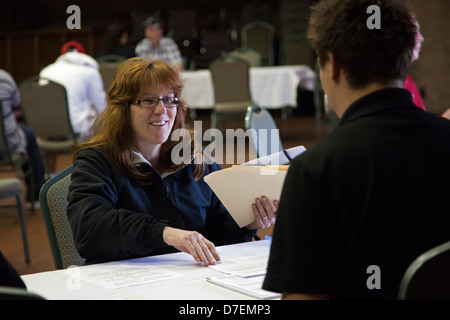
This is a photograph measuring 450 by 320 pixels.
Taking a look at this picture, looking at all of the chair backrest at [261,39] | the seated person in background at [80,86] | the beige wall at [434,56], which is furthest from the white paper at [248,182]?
the chair backrest at [261,39]

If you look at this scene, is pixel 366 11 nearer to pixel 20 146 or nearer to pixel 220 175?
pixel 220 175

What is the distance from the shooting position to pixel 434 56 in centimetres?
923

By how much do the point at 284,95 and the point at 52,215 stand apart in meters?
6.19

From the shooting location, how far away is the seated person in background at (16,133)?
4.93m

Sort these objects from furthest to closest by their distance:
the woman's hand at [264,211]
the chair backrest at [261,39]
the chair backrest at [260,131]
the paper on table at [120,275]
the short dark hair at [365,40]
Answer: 1. the chair backrest at [261,39]
2. the chair backrest at [260,131]
3. the woman's hand at [264,211]
4. the paper on table at [120,275]
5. the short dark hair at [365,40]

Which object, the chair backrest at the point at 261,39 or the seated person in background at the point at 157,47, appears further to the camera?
the chair backrest at the point at 261,39

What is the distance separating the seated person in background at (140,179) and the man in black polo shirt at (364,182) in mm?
791

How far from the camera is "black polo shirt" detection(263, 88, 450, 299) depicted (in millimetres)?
1062

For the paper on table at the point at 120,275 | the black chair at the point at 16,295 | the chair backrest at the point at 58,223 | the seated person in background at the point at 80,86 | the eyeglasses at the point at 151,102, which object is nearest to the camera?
the black chair at the point at 16,295

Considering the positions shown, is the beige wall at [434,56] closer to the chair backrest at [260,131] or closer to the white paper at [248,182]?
the chair backrest at [260,131]

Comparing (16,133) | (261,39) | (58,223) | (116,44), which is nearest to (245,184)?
(58,223)

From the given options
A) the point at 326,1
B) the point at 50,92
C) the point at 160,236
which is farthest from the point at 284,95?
the point at 326,1

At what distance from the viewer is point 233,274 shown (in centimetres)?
166

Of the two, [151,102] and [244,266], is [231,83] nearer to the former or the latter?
[151,102]
